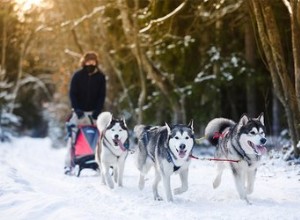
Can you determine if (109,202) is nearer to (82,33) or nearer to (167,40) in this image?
(167,40)

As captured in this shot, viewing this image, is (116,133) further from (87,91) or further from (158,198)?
(87,91)

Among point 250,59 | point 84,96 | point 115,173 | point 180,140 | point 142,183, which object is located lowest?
point 142,183

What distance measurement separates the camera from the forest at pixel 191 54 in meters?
8.55

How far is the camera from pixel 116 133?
732 centimetres

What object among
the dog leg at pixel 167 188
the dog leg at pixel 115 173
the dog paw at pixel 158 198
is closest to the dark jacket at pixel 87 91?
the dog leg at pixel 115 173

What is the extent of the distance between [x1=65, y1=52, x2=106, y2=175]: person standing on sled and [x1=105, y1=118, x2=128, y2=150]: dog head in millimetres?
1714

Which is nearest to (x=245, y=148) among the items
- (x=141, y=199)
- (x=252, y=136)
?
(x=252, y=136)

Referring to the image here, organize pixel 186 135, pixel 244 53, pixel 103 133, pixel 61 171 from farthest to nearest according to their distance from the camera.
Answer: pixel 244 53 < pixel 61 171 < pixel 103 133 < pixel 186 135

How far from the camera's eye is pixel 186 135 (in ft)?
19.2

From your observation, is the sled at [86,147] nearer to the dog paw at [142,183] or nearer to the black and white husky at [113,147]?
the black and white husky at [113,147]

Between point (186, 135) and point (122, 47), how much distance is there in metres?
9.13

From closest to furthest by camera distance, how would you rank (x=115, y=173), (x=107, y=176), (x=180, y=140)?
(x=180, y=140) < (x=107, y=176) < (x=115, y=173)

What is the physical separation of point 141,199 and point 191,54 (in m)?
7.11

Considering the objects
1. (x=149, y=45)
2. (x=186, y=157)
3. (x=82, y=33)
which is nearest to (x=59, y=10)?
(x=82, y=33)
